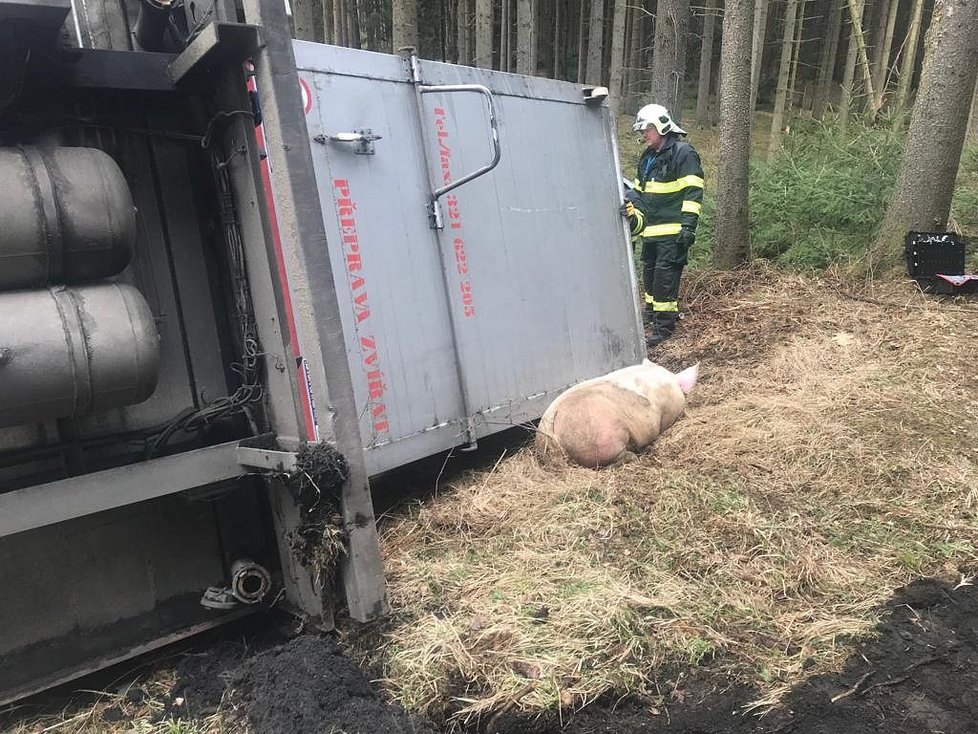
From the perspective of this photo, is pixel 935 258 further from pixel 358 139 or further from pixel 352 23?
pixel 352 23

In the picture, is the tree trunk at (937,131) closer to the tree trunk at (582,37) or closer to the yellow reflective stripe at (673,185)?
the yellow reflective stripe at (673,185)

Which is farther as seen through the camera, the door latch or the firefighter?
the firefighter

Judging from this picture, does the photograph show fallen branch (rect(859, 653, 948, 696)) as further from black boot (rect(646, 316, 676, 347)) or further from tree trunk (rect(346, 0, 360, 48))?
tree trunk (rect(346, 0, 360, 48))

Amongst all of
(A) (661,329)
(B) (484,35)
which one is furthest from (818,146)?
(B) (484,35)

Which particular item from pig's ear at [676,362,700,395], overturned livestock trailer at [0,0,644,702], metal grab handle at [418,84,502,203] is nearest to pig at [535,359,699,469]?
pig's ear at [676,362,700,395]

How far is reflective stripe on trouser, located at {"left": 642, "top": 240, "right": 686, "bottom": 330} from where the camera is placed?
257 inches

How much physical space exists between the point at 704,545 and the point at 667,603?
1.74 ft

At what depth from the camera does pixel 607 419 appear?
426 centimetres

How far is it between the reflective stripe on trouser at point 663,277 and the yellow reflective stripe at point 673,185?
466 mm

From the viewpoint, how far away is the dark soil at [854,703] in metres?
2.29

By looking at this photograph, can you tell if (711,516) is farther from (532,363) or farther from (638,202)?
(638,202)

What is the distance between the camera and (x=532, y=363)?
4711 mm

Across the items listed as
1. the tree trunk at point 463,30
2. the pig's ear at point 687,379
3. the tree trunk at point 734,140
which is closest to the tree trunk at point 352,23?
the tree trunk at point 463,30

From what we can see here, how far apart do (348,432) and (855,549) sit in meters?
2.35
